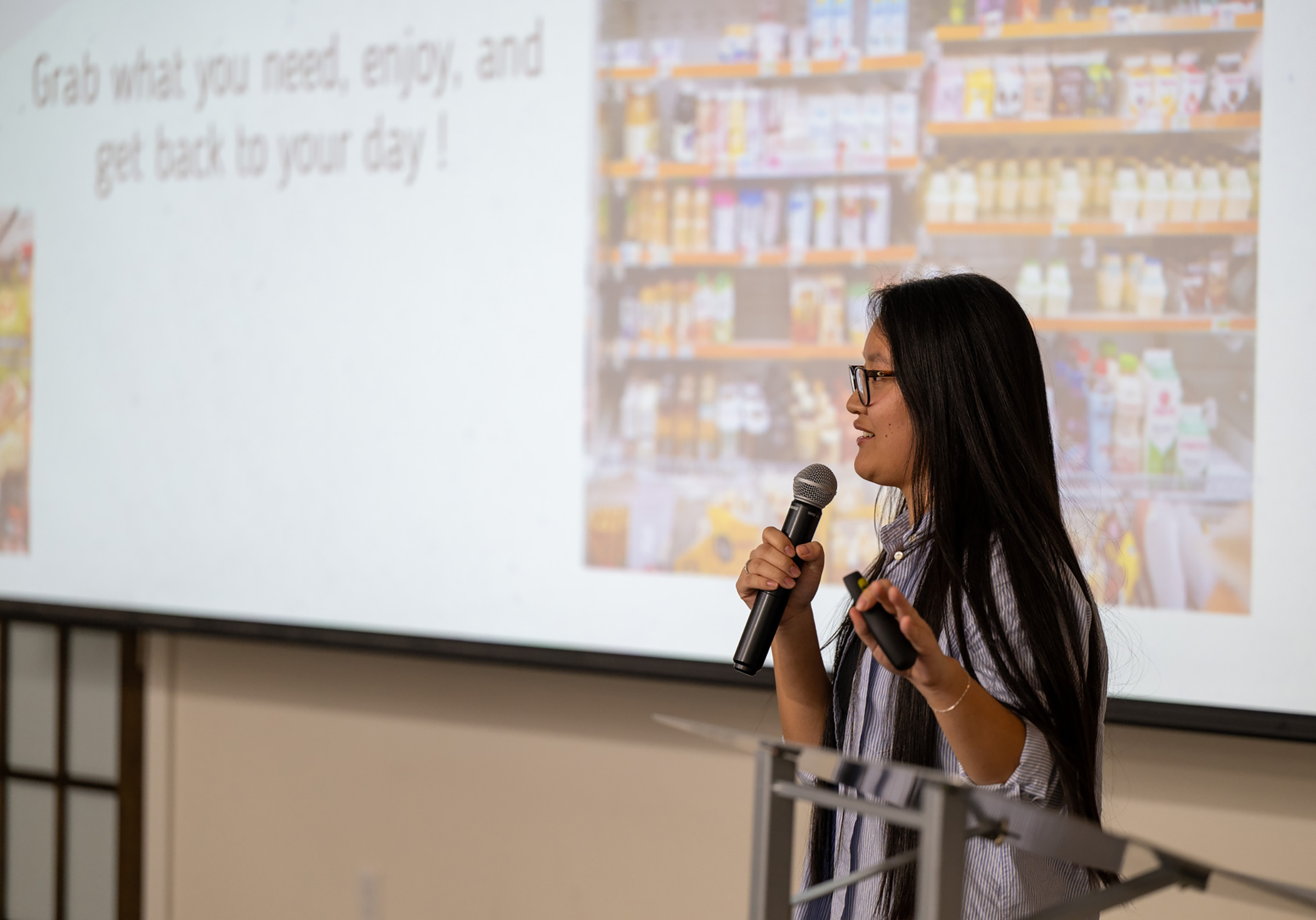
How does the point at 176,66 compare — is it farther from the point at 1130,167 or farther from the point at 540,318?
the point at 1130,167

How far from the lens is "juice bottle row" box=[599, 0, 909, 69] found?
2186mm

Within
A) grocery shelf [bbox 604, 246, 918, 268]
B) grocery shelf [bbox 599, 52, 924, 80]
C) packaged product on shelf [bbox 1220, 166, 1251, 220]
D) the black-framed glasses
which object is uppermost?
grocery shelf [bbox 599, 52, 924, 80]

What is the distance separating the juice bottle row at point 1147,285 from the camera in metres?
1.98

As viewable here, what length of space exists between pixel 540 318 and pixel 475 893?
54.8 inches

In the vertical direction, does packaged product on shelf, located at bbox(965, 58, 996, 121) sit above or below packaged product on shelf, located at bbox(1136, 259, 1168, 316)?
above

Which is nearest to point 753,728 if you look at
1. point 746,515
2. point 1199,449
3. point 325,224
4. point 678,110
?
point 746,515

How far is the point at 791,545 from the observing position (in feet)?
4.20

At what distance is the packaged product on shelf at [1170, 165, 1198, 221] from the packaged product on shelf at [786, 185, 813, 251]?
66 centimetres

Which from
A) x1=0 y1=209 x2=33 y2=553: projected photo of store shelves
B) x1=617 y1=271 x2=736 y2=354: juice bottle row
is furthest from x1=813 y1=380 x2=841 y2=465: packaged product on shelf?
x1=0 y1=209 x2=33 y2=553: projected photo of store shelves

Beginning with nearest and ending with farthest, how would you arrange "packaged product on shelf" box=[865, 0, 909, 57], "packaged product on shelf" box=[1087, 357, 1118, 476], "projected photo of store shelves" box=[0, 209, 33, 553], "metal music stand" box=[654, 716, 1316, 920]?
"metal music stand" box=[654, 716, 1316, 920] → "packaged product on shelf" box=[1087, 357, 1118, 476] → "packaged product on shelf" box=[865, 0, 909, 57] → "projected photo of store shelves" box=[0, 209, 33, 553]

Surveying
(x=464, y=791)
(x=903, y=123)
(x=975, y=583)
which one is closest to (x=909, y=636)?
(x=975, y=583)

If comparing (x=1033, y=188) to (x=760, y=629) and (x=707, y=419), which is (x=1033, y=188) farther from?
(x=760, y=629)

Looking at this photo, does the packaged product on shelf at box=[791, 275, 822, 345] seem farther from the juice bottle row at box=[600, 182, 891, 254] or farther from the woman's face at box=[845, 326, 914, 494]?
the woman's face at box=[845, 326, 914, 494]

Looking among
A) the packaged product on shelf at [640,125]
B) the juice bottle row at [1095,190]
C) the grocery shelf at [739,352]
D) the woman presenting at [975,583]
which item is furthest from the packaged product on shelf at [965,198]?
the woman presenting at [975,583]
